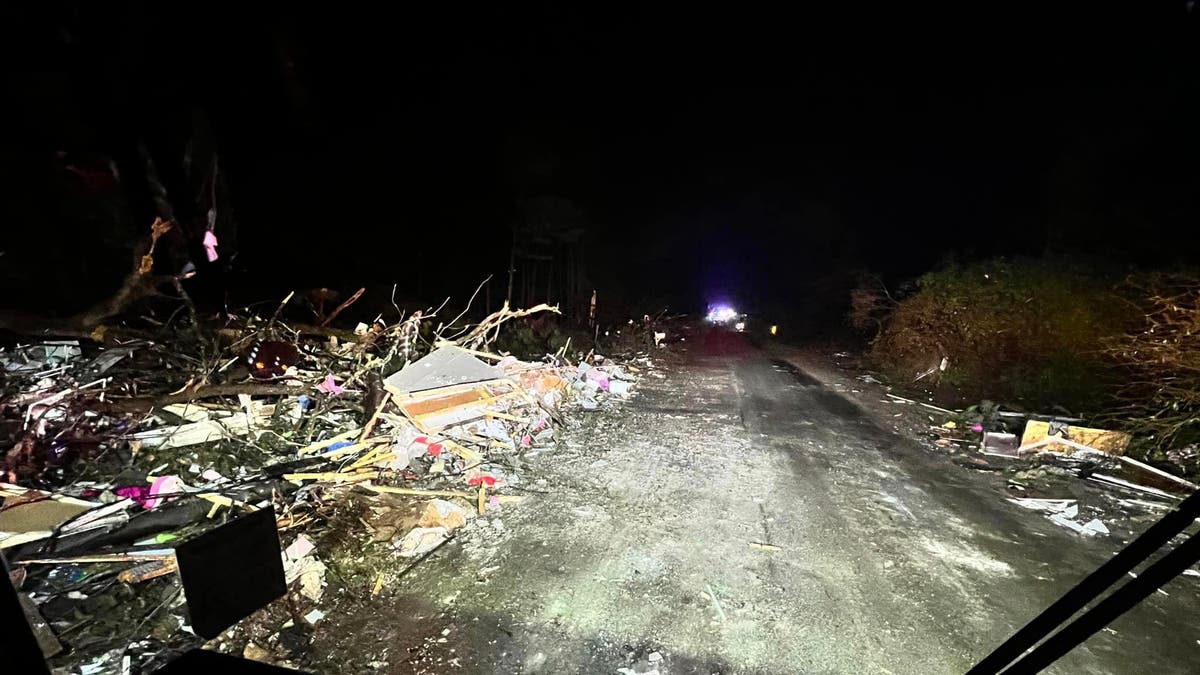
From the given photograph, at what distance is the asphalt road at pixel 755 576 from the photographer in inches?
109

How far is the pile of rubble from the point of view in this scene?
298 centimetres

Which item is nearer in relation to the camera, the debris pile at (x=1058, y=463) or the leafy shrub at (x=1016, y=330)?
the debris pile at (x=1058, y=463)

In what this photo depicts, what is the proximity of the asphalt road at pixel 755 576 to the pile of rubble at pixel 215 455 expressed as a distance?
679mm

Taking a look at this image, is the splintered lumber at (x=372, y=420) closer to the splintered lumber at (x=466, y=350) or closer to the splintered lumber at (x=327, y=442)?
the splintered lumber at (x=327, y=442)

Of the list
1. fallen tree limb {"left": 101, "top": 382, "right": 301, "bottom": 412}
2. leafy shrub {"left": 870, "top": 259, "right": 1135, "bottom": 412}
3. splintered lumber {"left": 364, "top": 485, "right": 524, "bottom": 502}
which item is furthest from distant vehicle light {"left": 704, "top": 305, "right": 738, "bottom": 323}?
splintered lumber {"left": 364, "top": 485, "right": 524, "bottom": 502}

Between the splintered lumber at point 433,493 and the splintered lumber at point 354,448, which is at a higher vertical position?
the splintered lumber at point 354,448

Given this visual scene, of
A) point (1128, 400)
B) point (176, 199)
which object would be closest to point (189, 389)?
point (176, 199)

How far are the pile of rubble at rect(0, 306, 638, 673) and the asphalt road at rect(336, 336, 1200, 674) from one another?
68cm

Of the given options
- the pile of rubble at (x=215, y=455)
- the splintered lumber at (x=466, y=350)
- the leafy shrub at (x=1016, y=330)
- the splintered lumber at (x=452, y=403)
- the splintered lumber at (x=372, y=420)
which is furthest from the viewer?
the leafy shrub at (x=1016, y=330)

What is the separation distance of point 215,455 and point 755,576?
5.06m

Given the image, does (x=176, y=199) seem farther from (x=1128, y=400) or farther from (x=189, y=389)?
(x=1128, y=400)

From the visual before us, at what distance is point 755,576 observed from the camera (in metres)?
3.47

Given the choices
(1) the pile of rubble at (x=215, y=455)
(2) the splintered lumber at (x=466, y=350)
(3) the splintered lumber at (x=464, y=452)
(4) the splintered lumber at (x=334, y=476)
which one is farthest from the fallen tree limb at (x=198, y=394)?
(3) the splintered lumber at (x=464, y=452)

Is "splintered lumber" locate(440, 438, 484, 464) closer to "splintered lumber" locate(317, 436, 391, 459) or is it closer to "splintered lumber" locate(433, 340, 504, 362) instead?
"splintered lumber" locate(317, 436, 391, 459)
